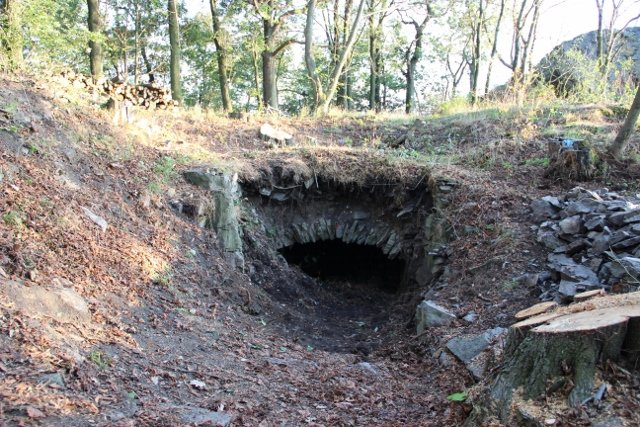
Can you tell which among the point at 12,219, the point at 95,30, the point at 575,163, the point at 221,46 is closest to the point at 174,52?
the point at 221,46

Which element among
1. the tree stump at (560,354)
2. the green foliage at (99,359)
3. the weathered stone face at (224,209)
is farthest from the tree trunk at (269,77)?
the tree stump at (560,354)

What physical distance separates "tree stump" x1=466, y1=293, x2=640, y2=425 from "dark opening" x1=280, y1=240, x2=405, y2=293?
5666 mm

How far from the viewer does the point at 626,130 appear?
786 centimetres

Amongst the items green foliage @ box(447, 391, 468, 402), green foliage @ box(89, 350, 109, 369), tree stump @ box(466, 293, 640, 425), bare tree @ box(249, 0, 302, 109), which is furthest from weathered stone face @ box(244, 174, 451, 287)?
bare tree @ box(249, 0, 302, 109)

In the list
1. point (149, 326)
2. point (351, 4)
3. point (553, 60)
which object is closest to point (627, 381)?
point (149, 326)

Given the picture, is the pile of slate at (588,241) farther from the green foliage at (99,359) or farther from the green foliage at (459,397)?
the green foliage at (99,359)

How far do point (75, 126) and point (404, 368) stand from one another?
5.63m

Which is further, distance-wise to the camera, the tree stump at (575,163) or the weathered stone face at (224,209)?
the tree stump at (575,163)

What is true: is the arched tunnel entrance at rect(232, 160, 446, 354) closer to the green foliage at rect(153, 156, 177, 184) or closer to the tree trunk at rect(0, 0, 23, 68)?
the green foliage at rect(153, 156, 177, 184)

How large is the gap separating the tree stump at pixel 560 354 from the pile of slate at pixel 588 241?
192cm

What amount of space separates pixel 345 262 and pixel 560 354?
676cm

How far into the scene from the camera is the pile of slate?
515 cm

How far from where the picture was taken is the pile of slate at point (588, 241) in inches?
203

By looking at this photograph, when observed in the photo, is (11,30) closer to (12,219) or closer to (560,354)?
(12,219)
